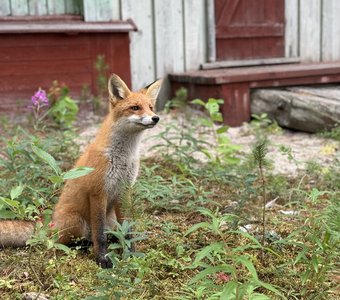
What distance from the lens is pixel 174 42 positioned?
320 inches

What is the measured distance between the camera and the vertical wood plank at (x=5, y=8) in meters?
6.89

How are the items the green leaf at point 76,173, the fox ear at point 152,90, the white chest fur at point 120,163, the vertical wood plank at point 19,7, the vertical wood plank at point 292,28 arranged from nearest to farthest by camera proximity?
the green leaf at point 76,173 < the white chest fur at point 120,163 < the fox ear at point 152,90 < the vertical wood plank at point 19,7 < the vertical wood plank at point 292,28

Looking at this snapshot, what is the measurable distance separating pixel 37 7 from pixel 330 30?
4.96 metres

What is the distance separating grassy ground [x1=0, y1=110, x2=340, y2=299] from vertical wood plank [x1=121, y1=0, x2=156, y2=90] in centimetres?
319

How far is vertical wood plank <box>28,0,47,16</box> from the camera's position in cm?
705

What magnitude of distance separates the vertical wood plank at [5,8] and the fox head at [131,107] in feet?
13.4

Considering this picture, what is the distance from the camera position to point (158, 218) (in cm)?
382

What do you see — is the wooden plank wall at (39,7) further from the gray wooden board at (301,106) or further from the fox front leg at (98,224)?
the fox front leg at (98,224)

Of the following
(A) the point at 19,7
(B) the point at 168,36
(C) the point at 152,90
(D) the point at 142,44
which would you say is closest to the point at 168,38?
(B) the point at 168,36

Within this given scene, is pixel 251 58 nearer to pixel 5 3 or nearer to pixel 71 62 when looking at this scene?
pixel 71 62

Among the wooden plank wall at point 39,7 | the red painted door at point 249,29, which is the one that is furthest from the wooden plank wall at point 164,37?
the wooden plank wall at point 39,7

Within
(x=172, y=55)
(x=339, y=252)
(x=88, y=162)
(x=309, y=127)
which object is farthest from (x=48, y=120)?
(x=339, y=252)

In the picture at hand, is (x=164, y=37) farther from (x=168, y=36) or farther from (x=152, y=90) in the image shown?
(x=152, y=90)

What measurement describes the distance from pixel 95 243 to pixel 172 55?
5.39 metres
